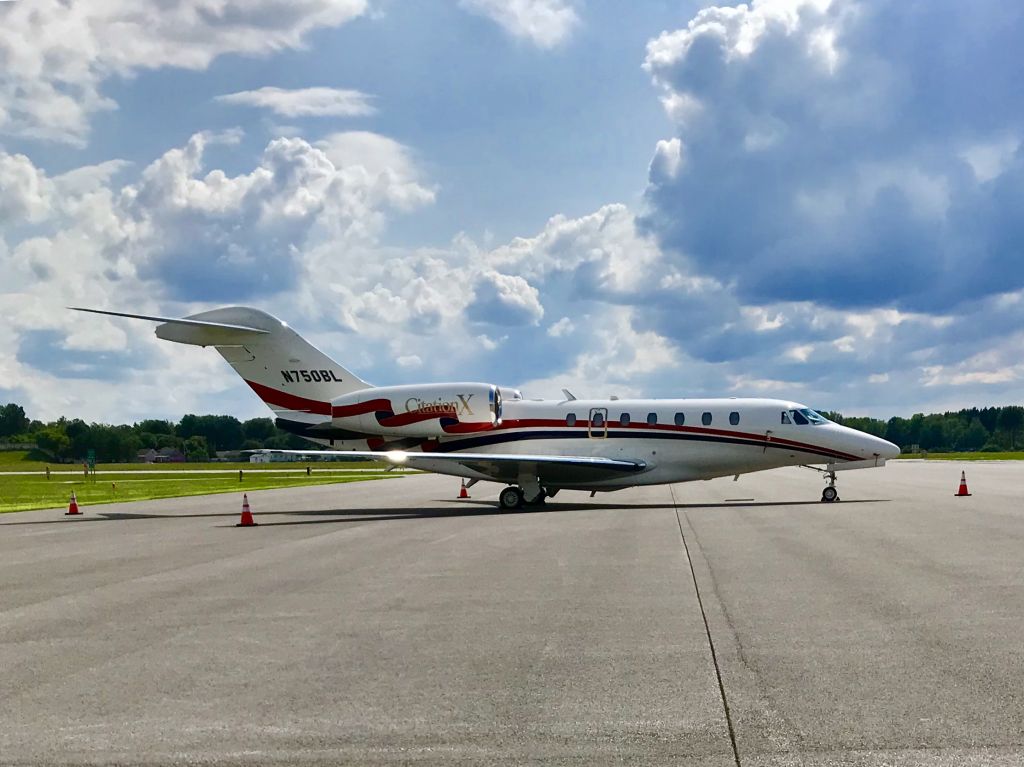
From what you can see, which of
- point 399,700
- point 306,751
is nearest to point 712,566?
point 399,700

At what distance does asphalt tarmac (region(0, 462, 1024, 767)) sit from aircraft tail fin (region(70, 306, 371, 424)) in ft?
44.3

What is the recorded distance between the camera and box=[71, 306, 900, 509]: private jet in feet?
102

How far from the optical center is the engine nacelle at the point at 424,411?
31484 mm

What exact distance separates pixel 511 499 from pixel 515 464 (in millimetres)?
1157

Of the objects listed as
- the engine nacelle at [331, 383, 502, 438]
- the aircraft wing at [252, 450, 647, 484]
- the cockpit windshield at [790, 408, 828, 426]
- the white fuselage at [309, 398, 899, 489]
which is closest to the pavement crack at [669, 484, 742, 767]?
the aircraft wing at [252, 450, 647, 484]

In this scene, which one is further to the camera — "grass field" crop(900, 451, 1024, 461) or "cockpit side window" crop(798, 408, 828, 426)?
"grass field" crop(900, 451, 1024, 461)

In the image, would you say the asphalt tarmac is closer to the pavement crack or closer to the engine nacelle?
the pavement crack

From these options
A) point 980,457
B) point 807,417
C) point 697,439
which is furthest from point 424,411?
point 980,457

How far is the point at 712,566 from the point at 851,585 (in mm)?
2644

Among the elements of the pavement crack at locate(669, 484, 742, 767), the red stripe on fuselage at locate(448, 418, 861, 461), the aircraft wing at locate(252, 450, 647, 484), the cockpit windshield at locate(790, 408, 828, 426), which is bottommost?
the pavement crack at locate(669, 484, 742, 767)

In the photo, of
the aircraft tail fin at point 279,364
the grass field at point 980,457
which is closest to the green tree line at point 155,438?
the grass field at point 980,457

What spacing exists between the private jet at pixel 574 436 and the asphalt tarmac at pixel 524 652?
11521 millimetres

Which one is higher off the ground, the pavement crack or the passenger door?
the passenger door

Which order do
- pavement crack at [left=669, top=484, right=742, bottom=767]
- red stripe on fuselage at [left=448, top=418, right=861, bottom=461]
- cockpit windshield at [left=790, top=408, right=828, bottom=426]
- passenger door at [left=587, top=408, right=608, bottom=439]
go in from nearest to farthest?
pavement crack at [left=669, top=484, right=742, bottom=767] → red stripe on fuselage at [left=448, top=418, right=861, bottom=461] → cockpit windshield at [left=790, top=408, right=828, bottom=426] → passenger door at [left=587, top=408, right=608, bottom=439]
